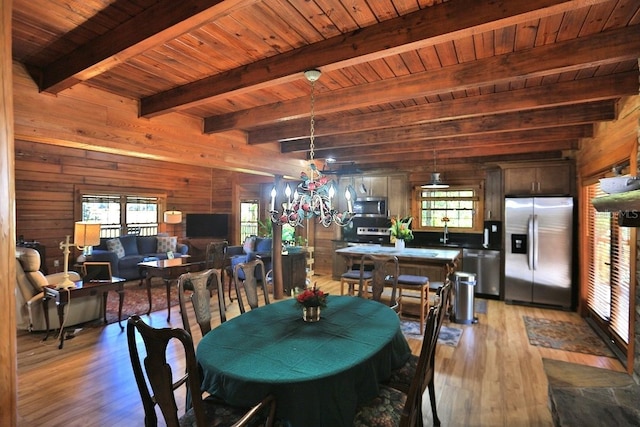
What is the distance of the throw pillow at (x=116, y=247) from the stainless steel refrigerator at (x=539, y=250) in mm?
7505

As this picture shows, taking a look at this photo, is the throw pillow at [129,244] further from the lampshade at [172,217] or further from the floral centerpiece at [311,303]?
the floral centerpiece at [311,303]

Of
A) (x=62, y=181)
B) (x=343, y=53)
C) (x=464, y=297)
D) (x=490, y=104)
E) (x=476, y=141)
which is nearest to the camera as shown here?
(x=343, y=53)

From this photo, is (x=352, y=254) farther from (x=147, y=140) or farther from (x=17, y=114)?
(x=17, y=114)

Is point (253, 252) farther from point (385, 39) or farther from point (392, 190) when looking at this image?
point (385, 39)

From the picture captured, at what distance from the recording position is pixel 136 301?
5586mm

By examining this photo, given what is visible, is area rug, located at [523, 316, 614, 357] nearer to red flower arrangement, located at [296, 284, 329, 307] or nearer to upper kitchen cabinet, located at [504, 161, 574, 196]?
upper kitchen cabinet, located at [504, 161, 574, 196]

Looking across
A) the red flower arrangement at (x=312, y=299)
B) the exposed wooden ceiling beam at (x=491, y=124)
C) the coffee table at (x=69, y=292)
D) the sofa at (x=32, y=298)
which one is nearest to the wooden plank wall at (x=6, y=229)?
the red flower arrangement at (x=312, y=299)

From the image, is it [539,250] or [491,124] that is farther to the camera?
[539,250]

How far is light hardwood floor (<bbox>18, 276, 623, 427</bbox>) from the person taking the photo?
2.44m

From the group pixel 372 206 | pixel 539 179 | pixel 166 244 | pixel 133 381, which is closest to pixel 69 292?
pixel 133 381

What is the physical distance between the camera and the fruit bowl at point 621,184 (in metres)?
2.00

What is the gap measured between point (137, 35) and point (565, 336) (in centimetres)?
518

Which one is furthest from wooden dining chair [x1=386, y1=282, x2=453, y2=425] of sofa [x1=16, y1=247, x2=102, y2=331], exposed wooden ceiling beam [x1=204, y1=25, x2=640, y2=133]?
sofa [x1=16, y1=247, x2=102, y2=331]

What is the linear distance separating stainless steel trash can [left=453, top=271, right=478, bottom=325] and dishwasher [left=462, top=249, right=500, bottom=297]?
1.49 meters
